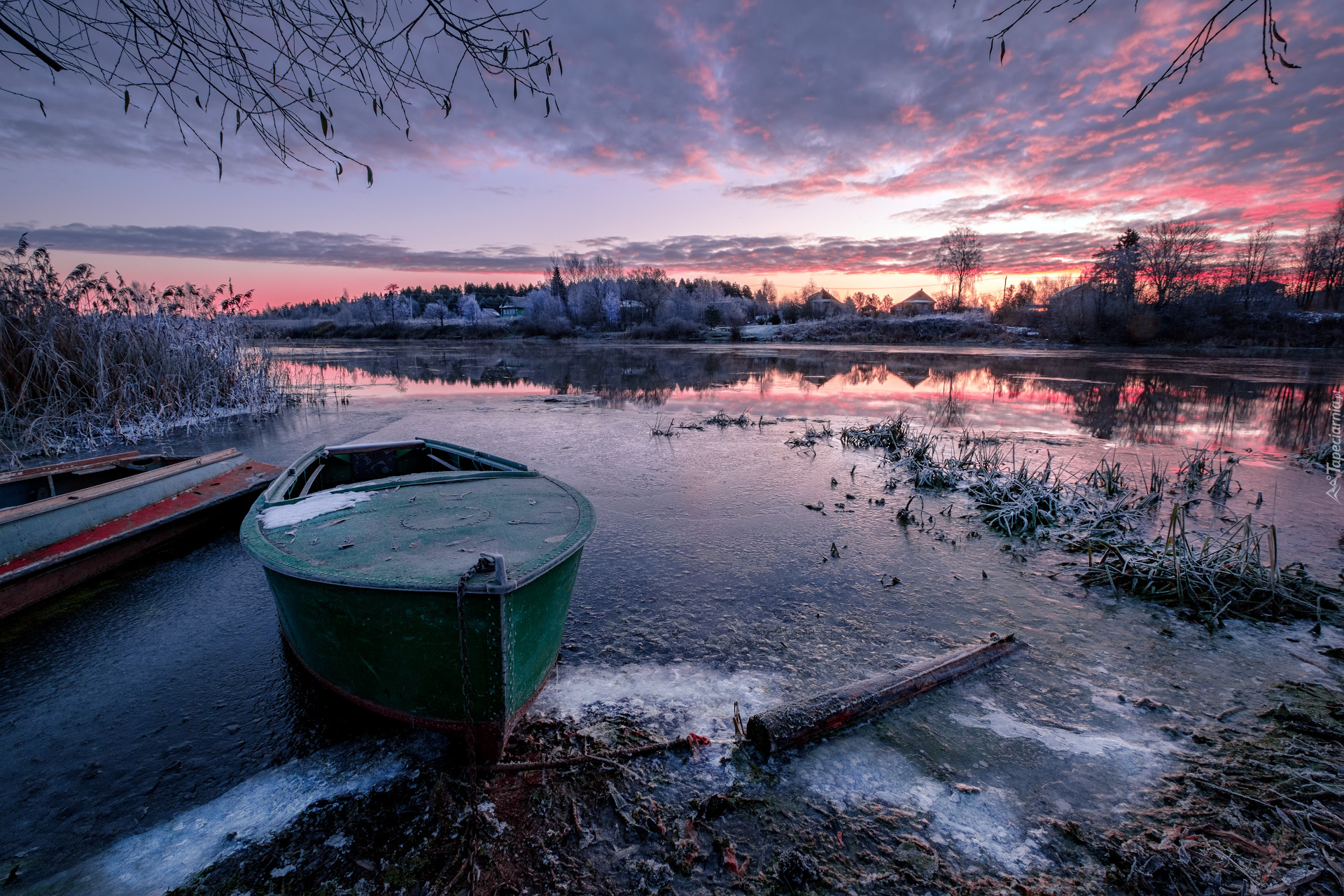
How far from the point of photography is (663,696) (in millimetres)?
3896

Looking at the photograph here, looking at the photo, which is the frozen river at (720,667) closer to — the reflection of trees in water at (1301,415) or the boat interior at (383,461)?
the boat interior at (383,461)

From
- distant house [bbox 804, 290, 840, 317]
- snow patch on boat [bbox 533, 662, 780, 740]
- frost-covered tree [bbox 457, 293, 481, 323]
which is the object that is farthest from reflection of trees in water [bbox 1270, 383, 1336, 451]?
frost-covered tree [bbox 457, 293, 481, 323]

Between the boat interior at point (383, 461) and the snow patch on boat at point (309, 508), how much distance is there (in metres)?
1.59

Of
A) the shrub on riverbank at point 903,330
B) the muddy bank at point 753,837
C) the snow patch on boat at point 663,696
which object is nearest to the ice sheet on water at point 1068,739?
the muddy bank at point 753,837

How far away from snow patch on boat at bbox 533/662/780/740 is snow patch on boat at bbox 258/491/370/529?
2.32 metres

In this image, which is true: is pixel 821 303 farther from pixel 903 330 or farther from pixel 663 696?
pixel 663 696

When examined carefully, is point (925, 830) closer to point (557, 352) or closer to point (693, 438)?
point (693, 438)

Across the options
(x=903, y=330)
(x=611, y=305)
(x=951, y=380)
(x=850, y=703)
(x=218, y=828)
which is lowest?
(x=218, y=828)

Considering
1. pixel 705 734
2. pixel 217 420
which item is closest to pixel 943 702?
pixel 705 734

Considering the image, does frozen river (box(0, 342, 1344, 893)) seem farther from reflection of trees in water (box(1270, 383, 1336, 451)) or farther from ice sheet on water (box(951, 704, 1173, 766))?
reflection of trees in water (box(1270, 383, 1336, 451))

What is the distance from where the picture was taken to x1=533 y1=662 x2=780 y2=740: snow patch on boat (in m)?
3.64

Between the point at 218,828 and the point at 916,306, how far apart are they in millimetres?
87195

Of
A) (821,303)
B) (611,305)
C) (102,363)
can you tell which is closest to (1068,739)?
(102,363)

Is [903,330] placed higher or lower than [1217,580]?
higher
